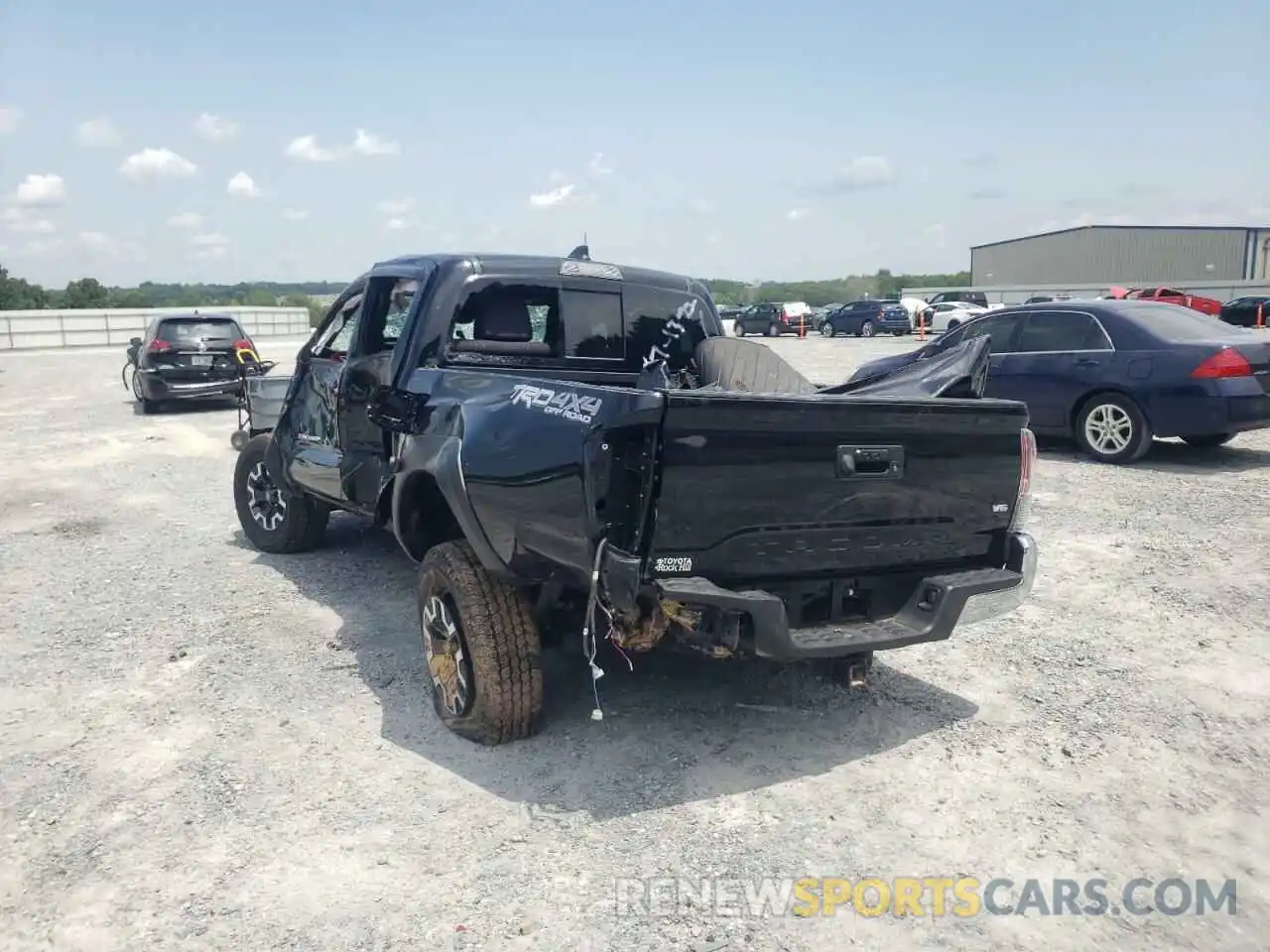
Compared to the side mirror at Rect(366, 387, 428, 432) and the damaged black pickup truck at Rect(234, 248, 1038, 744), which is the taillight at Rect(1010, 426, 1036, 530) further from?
the side mirror at Rect(366, 387, 428, 432)

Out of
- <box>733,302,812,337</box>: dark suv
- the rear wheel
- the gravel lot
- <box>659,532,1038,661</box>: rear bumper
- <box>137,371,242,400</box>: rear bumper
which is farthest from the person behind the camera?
<box>733,302,812,337</box>: dark suv

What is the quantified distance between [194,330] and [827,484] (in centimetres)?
1532

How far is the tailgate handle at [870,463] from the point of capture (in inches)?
140

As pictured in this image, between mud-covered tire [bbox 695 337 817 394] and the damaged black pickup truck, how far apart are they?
0.02 metres

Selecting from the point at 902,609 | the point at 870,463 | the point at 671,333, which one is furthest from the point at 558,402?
the point at 671,333

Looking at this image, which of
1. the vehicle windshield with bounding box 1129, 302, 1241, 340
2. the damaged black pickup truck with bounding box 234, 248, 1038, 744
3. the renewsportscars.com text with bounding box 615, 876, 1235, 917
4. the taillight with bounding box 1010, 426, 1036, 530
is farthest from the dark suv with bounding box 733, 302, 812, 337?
the renewsportscars.com text with bounding box 615, 876, 1235, 917

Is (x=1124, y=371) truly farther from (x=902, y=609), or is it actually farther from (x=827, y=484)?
(x=827, y=484)

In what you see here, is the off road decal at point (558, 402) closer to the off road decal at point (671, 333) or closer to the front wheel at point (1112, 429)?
the off road decal at point (671, 333)

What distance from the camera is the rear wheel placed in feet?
31.9

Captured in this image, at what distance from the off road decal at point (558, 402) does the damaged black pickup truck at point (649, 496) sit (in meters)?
0.01

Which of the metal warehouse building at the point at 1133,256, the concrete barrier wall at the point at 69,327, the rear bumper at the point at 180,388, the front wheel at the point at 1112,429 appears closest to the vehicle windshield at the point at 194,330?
the rear bumper at the point at 180,388

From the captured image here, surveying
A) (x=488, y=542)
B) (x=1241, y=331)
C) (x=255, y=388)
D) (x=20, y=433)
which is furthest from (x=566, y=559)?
(x=20, y=433)

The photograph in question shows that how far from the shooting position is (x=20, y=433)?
13.8 metres

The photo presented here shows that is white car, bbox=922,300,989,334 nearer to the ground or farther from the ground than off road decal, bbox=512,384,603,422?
farther from the ground
